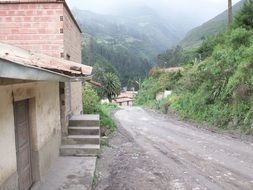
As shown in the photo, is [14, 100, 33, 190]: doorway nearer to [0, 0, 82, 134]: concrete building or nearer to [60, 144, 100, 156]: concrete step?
[60, 144, 100, 156]: concrete step

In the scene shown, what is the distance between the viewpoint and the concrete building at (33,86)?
15.0 feet

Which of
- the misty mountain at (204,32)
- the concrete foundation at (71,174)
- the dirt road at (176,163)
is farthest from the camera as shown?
the misty mountain at (204,32)

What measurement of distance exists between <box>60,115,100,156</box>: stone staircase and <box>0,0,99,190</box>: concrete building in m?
0.25

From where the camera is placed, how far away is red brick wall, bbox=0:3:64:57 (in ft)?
31.7

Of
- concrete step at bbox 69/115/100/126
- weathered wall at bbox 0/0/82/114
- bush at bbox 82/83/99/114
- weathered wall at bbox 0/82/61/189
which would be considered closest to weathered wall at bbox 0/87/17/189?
weathered wall at bbox 0/82/61/189

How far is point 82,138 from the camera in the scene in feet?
32.0

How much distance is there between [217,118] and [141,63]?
106716 millimetres

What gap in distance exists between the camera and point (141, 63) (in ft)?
401

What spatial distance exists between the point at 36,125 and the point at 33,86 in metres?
0.77

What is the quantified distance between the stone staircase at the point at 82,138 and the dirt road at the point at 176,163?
492 millimetres

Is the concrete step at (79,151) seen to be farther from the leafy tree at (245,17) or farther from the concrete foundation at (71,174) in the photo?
the leafy tree at (245,17)

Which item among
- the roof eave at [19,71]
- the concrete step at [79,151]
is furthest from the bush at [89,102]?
A: the roof eave at [19,71]

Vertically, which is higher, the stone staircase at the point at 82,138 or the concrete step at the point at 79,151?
the stone staircase at the point at 82,138

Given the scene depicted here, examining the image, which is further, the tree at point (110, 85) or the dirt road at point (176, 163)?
the tree at point (110, 85)
